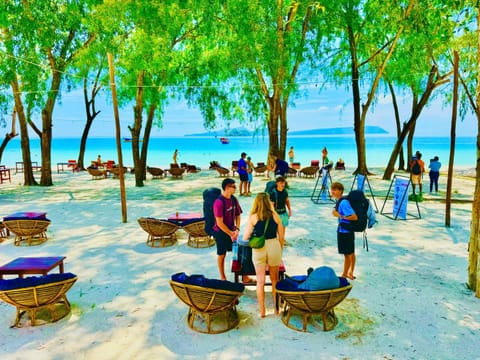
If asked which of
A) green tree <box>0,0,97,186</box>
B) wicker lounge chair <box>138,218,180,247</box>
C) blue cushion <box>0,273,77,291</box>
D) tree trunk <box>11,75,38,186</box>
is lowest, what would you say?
wicker lounge chair <box>138,218,180,247</box>

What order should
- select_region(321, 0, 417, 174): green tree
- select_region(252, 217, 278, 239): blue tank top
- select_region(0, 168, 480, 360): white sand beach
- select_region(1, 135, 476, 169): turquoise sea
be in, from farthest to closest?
1. select_region(1, 135, 476, 169): turquoise sea
2. select_region(321, 0, 417, 174): green tree
3. select_region(252, 217, 278, 239): blue tank top
4. select_region(0, 168, 480, 360): white sand beach

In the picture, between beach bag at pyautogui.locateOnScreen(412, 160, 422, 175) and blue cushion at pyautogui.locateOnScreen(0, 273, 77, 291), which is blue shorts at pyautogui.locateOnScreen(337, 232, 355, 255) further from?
beach bag at pyautogui.locateOnScreen(412, 160, 422, 175)

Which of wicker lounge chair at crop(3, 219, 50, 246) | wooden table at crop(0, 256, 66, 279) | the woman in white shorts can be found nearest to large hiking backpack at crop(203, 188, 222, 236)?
the woman in white shorts

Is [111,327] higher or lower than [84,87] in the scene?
lower

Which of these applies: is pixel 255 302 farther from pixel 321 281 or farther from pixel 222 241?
pixel 321 281

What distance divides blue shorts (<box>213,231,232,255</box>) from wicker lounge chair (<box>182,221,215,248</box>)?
2169 mm

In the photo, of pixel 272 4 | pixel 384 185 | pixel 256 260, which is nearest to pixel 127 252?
pixel 256 260

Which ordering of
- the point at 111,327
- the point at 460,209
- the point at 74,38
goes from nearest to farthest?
the point at 111,327
the point at 460,209
the point at 74,38

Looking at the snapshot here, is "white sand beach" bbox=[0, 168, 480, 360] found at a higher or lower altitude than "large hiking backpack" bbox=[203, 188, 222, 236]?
lower

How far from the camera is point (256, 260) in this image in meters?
4.88

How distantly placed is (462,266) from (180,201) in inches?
362

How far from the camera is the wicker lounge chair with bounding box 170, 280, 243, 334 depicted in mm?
4426

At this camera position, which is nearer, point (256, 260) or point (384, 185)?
point (256, 260)

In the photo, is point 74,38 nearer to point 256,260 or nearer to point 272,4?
point 272,4
